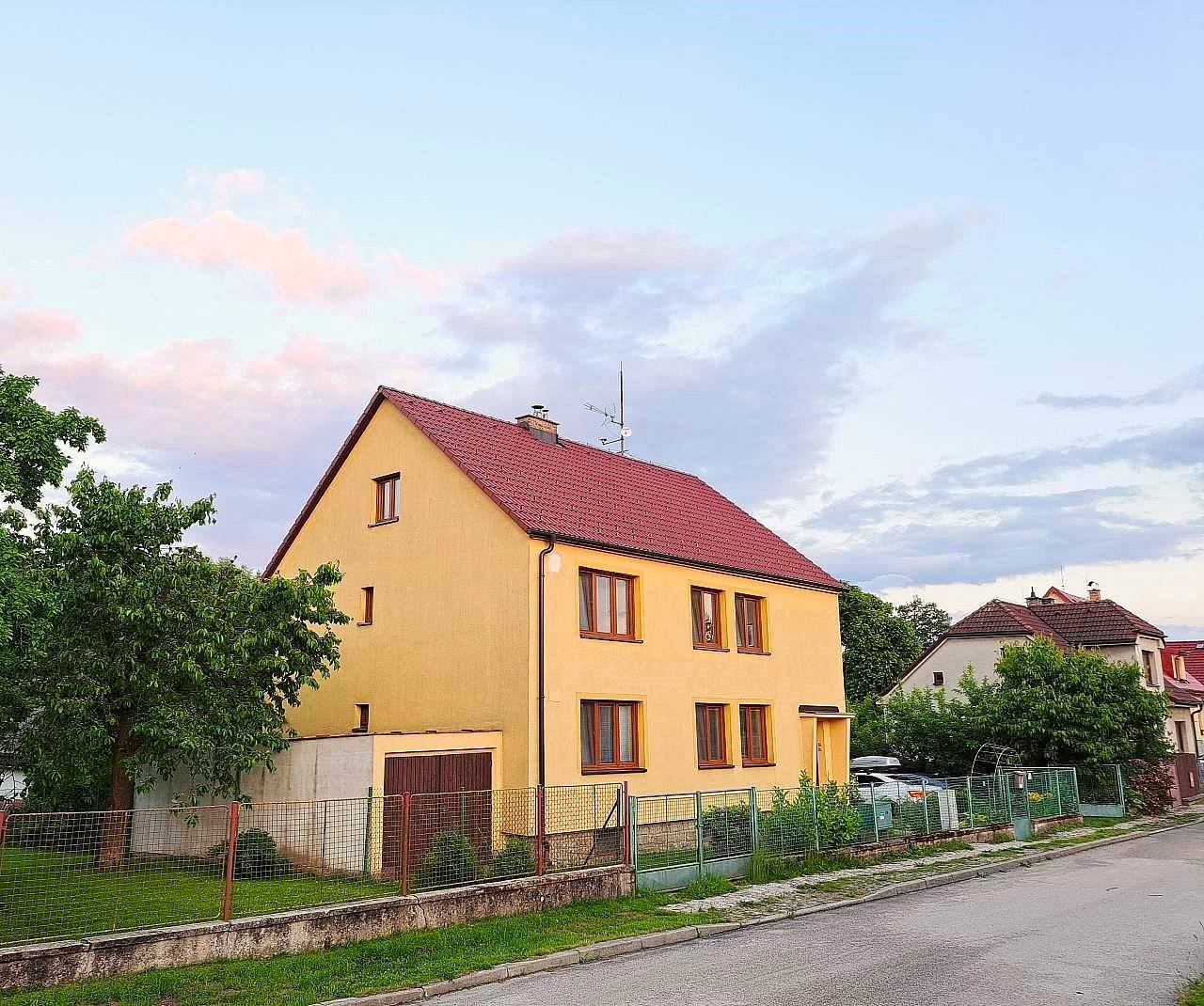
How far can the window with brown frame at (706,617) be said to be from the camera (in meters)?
23.4

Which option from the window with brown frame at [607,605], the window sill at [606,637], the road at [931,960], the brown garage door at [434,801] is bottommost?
the road at [931,960]

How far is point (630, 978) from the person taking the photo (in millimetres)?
10859

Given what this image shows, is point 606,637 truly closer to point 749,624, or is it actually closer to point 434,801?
point 434,801

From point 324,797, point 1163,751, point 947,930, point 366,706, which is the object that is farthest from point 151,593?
point 1163,751

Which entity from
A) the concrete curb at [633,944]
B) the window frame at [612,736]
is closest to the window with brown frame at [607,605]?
the window frame at [612,736]

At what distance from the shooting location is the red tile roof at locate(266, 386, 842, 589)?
69.7 ft

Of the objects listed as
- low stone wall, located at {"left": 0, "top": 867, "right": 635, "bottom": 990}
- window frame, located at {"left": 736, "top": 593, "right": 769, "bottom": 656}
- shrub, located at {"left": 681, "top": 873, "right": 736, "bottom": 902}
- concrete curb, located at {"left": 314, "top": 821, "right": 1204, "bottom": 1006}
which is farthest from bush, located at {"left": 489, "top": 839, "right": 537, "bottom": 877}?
window frame, located at {"left": 736, "top": 593, "right": 769, "bottom": 656}

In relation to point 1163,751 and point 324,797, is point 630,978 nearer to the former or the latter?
point 324,797

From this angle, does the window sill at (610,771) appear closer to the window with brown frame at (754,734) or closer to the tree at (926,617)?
the window with brown frame at (754,734)

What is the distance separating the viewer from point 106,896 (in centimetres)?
1080

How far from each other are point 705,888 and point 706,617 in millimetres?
8685

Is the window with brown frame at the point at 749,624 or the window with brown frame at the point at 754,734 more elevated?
the window with brown frame at the point at 749,624

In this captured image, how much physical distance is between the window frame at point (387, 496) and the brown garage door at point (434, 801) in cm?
636

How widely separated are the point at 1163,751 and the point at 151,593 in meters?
28.1
